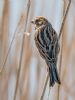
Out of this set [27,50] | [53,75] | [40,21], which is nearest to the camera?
[53,75]

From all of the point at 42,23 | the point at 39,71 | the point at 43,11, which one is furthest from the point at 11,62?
the point at 42,23

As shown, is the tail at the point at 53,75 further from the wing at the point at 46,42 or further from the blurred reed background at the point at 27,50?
the blurred reed background at the point at 27,50

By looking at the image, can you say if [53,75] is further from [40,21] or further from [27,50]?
[27,50]

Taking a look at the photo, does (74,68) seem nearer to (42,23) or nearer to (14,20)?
(14,20)

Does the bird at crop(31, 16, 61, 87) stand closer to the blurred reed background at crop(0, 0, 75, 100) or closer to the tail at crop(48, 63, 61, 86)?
the tail at crop(48, 63, 61, 86)

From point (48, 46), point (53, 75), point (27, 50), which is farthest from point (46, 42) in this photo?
point (27, 50)

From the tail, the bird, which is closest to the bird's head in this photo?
the bird
